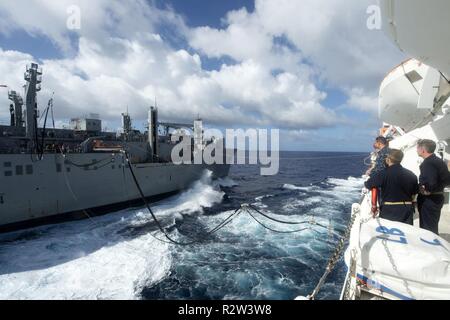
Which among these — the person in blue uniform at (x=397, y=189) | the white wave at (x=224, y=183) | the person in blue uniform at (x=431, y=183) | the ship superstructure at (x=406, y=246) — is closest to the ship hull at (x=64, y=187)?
the white wave at (x=224, y=183)

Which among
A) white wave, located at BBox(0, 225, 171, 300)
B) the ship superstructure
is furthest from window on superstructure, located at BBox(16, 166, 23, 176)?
the ship superstructure

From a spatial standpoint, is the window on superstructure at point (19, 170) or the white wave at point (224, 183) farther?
the white wave at point (224, 183)

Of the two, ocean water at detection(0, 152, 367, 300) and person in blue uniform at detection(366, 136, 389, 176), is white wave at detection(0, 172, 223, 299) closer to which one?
ocean water at detection(0, 152, 367, 300)

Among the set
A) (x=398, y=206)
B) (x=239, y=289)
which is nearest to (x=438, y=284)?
(x=398, y=206)

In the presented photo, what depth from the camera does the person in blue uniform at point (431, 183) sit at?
4.20 meters

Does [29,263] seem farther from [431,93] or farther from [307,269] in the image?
[431,93]

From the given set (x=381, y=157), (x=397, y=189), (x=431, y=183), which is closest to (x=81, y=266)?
(x=381, y=157)

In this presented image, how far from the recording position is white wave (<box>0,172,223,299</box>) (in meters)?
10.3

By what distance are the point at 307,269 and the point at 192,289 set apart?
16.8ft

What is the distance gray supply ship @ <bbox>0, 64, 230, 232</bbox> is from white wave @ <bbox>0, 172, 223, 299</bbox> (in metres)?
1.53

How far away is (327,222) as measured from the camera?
59.5 feet

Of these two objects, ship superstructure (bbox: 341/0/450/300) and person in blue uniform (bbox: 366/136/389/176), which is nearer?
ship superstructure (bbox: 341/0/450/300)

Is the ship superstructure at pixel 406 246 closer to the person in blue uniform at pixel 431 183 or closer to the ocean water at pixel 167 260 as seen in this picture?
the person in blue uniform at pixel 431 183

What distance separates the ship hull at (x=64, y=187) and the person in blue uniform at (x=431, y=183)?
21.6m
